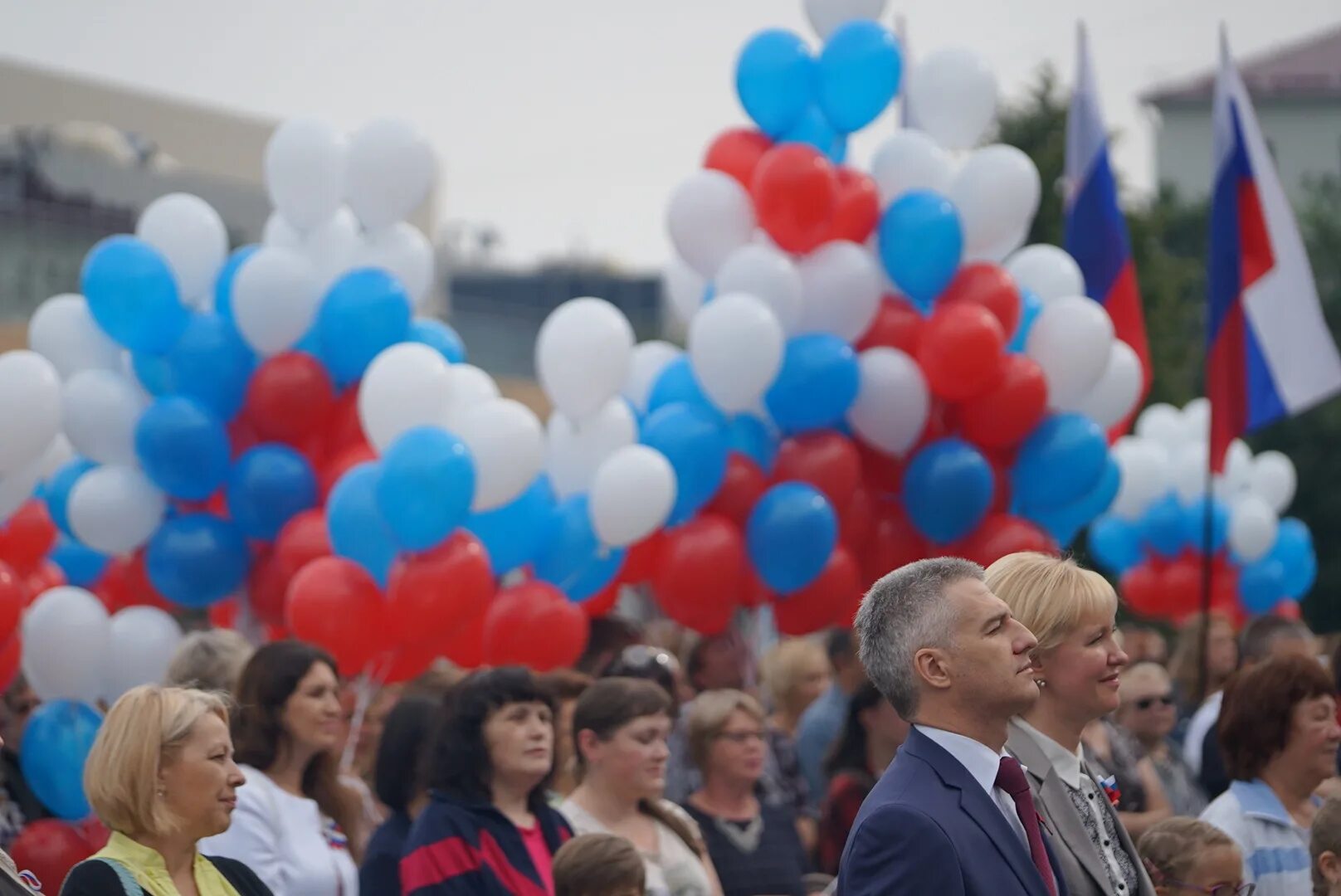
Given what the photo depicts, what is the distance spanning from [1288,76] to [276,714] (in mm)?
41110

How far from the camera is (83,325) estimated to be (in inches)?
343

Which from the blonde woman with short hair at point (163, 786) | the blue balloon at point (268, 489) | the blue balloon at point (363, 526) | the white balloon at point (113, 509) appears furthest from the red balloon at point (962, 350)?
the blonde woman with short hair at point (163, 786)

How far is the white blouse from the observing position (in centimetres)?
510

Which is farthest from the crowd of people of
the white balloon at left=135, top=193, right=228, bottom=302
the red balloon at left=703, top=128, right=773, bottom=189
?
the red balloon at left=703, top=128, right=773, bottom=189

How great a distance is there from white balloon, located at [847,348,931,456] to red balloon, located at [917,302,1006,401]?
0.10 metres

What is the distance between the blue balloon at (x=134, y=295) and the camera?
8.37 meters

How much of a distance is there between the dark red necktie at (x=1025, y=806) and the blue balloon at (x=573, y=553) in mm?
5237

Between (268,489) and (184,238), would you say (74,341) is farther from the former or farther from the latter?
(268,489)

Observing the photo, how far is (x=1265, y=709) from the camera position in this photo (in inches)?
200

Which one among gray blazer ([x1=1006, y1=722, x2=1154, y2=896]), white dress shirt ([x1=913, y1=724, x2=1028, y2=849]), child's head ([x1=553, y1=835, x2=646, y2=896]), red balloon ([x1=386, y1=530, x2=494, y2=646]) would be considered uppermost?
white dress shirt ([x1=913, y1=724, x2=1028, y2=849])

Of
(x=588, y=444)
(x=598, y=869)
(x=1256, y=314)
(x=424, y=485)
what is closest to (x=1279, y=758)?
(x=598, y=869)

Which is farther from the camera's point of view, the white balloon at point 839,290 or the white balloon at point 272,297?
the white balloon at point 839,290

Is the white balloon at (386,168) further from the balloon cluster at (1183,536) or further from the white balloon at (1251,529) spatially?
the white balloon at (1251,529)

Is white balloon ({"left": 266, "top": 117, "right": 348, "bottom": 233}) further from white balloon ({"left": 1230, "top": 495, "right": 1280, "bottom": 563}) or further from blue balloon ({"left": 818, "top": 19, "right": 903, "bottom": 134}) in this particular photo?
white balloon ({"left": 1230, "top": 495, "right": 1280, "bottom": 563})
